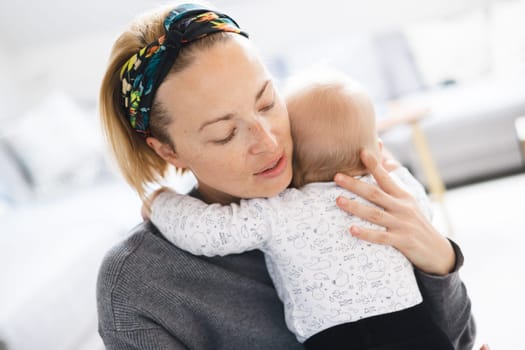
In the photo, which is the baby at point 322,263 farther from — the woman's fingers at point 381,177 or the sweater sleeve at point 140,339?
the sweater sleeve at point 140,339

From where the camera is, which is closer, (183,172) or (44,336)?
(183,172)

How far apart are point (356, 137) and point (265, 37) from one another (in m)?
3.22

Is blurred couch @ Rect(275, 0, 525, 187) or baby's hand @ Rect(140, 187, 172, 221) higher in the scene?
baby's hand @ Rect(140, 187, 172, 221)

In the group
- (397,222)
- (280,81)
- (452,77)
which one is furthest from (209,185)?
(452,77)

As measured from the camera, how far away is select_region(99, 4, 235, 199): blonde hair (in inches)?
38.4

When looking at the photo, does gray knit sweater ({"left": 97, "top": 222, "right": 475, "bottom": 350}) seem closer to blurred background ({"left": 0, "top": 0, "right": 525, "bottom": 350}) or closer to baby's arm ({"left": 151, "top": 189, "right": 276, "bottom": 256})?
baby's arm ({"left": 151, "top": 189, "right": 276, "bottom": 256})

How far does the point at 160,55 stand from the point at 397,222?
1.80 ft

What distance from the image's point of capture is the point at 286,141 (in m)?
1.05

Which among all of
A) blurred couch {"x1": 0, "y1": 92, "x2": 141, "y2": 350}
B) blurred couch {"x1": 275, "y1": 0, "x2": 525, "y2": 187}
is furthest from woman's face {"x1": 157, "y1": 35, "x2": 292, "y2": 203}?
blurred couch {"x1": 275, "y1": 0, "x2": 525, "y2": 187}

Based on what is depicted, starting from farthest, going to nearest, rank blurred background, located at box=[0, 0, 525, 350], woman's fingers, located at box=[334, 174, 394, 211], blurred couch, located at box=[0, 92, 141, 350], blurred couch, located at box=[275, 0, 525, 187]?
blurred couch, located at box=[275, 0, 525, 187] < blurred background, located at box=[0, 0, 525, 350] < blurred couch, located at box=[0, 92, 141, 350] < woman's fingers, located at box=[334, 174, 394, 211]

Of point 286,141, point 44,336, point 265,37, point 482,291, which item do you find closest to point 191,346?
point 286,141

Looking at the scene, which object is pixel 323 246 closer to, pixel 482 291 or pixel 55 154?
pixel 482 291

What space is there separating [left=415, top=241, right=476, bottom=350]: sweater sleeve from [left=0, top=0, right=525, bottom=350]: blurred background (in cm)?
64

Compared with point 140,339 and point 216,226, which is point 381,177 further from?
point 140,339
